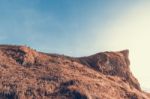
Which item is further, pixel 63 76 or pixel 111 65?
pixel 111 65

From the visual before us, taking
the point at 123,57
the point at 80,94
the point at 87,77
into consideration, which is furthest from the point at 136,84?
the point at 80,94

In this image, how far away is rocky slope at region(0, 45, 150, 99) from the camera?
490 feet

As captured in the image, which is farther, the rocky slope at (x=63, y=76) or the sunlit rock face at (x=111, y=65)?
the sunlit rock face at (x=111, y=65)

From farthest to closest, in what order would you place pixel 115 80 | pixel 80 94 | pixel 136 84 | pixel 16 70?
1. pixel 136 84
2. pixel 115 80
3. pixel 16 70
4. pixel 80 94

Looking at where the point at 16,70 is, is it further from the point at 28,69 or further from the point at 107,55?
the point at 107,55

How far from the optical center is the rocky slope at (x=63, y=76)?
490 feet

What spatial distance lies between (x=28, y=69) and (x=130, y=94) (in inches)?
1436

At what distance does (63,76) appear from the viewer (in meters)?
160

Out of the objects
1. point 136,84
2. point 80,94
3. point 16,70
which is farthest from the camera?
point 136,84

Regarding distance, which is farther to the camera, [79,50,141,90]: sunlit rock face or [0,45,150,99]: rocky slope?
[79,50,141,90]: sunlit rock face

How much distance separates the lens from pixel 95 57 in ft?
612

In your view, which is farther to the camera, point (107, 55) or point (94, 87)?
point (107, 55)

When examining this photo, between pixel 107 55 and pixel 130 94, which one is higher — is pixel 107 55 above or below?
above

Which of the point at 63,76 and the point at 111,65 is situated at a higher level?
the point at 111,65
